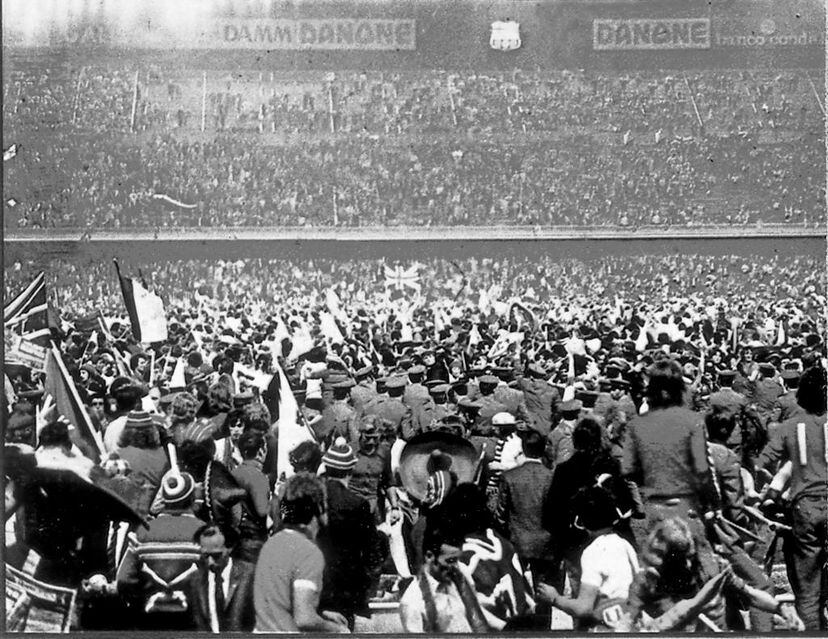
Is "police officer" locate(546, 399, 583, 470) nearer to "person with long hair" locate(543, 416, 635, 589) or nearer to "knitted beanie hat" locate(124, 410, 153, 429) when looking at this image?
"person with long hair" locate(543, 416, 635, 589)

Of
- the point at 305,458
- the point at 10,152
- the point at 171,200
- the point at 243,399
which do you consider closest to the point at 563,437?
the point at 305,458

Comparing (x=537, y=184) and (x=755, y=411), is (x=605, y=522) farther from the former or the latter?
(x=537, y=184)

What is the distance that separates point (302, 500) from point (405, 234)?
1.83 metres

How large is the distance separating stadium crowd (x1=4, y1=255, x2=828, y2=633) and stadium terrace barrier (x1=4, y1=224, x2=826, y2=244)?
0.55 feet

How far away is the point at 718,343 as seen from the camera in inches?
372

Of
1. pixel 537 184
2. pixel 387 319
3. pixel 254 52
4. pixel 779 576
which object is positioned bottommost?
pixel 779 576

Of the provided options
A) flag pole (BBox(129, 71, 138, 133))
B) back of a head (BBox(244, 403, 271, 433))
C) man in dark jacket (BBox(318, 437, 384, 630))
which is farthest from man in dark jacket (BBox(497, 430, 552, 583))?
flag pole (BBox(129, 71, 138, 133))

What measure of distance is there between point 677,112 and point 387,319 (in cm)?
230

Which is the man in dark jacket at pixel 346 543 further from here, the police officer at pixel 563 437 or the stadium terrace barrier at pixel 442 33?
the stadium terrace barrier at pixel 442 33

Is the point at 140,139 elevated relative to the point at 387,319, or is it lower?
elevated

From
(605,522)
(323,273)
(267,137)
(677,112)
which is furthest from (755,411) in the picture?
(267,137)

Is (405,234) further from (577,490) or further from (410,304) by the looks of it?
(577,490)

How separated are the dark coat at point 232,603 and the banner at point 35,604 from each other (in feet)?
2.62

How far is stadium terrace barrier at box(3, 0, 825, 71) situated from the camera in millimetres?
9438
